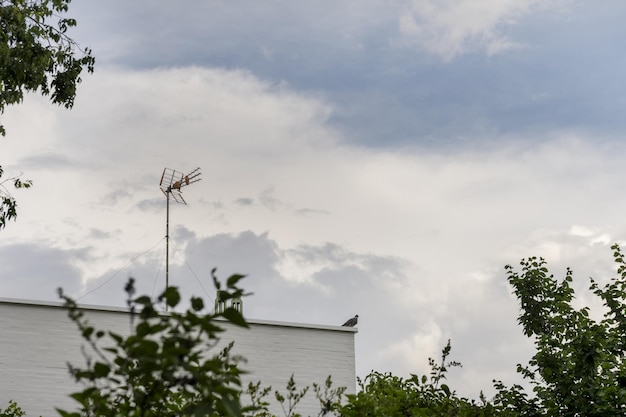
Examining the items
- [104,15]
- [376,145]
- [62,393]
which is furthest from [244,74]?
[62,393]

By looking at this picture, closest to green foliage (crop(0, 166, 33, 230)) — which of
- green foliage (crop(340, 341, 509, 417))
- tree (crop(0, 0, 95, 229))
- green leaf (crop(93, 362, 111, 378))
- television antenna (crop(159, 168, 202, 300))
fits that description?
tree (crop(0, 0, 95, 229))

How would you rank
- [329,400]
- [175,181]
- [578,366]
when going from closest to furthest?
[329,400], [578,366], [175,181]

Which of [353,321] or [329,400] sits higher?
→ [353,321]

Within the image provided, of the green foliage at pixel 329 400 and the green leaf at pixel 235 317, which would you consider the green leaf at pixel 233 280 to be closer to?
the green leaf at pixel 235 317

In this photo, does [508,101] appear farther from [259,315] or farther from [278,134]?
[259,315]

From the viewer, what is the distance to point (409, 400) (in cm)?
692

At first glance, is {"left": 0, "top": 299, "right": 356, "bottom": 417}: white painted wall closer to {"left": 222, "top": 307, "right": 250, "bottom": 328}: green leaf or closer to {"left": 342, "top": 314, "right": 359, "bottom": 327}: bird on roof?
{"left": 342, "top": 314, "right": 359, "bottom": 327}: bird on roof

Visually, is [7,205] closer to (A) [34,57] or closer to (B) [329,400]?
(A) [34,57]

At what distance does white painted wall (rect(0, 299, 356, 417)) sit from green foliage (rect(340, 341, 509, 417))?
4.88 meters

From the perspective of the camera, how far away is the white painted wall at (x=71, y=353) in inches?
505

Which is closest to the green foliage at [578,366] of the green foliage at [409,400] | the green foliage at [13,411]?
the green foliage at [409,400]

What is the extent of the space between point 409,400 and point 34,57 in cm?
1061

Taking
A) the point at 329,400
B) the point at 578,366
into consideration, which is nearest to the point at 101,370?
the point at 329,400

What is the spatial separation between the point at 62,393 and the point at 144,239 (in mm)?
5411
